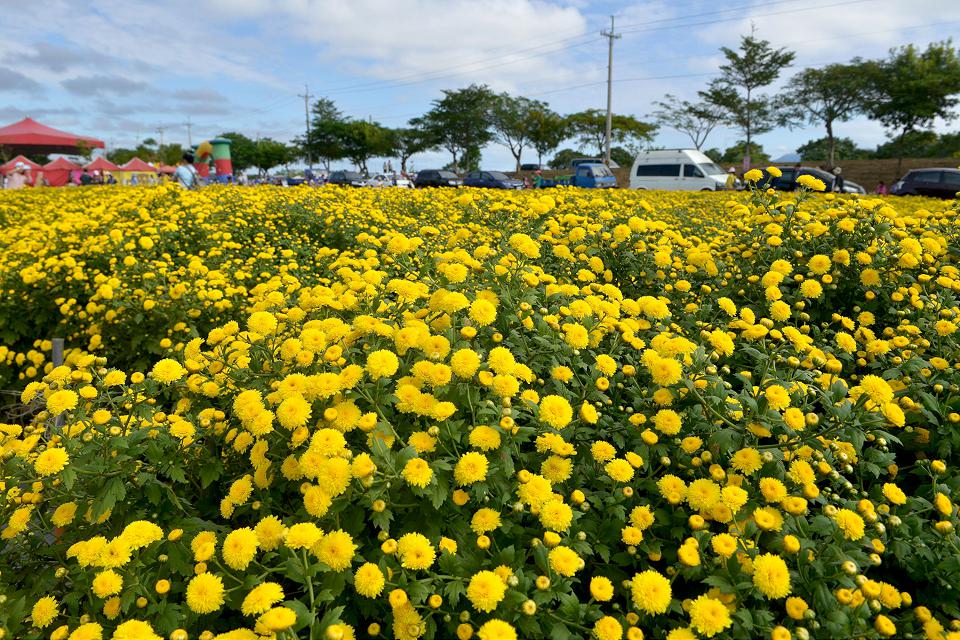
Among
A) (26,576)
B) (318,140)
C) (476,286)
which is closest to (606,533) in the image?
(476,286)

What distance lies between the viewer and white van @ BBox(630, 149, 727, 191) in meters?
18.9

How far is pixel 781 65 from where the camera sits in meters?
32.0

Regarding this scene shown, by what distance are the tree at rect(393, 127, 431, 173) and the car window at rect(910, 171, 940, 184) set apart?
1594 inches

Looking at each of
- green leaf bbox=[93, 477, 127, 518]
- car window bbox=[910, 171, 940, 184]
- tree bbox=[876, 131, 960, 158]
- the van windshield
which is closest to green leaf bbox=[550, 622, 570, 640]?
green leaf bbox=[93, 477, 127, 518]

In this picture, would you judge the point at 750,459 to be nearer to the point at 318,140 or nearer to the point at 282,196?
the point at 282,196

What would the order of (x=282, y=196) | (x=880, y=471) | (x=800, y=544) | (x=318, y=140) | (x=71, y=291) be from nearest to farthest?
(x=800, y=544)
(x=880, y=471)
(x=71, y=291)
(x=282, y=196)
(x=318, y=140)

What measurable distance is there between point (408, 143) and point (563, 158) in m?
16.3

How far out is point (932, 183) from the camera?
1720 cm

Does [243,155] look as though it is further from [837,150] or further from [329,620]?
[329,620]

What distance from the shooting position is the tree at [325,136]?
180 feet

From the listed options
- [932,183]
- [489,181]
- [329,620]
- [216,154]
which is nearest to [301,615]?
[329,620]

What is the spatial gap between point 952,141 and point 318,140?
51634mm

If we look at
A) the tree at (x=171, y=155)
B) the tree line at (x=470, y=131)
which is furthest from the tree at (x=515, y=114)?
the tree at (x=171, y=155)

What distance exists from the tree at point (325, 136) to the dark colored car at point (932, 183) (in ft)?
158
